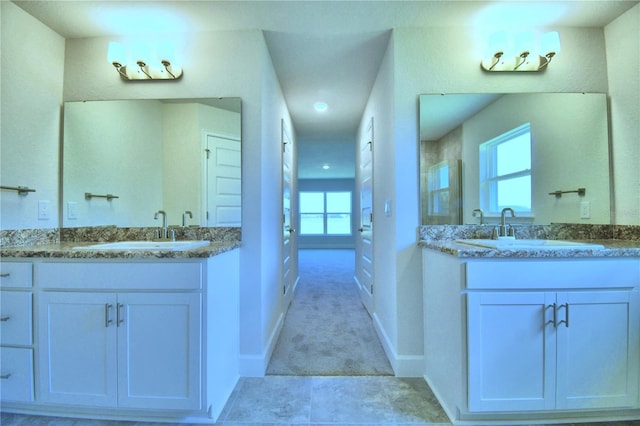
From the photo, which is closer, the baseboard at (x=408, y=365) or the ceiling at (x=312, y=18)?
the ceiling at (x=312, y=18)

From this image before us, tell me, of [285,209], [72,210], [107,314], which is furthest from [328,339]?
[72,210]

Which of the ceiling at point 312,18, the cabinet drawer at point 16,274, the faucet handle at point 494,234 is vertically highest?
the ceiling at point 312,18

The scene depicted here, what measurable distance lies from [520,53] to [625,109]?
0.74 meters

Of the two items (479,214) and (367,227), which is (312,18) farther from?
(367,227)

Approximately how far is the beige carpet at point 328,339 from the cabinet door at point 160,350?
659 mm

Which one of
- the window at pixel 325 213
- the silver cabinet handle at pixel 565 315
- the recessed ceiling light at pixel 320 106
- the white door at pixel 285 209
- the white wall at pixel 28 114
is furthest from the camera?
the window at pixel 325 213

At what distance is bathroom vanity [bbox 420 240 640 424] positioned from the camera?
128 cm

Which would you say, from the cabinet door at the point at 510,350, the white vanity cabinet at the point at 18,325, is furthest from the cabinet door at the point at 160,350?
the cabinet door at the point at 510,350

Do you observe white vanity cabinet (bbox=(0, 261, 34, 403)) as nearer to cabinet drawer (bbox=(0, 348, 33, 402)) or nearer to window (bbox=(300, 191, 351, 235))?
cabinet drawer (bbox=(0, 348, 33, 402))

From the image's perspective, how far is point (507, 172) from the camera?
6.20 feet

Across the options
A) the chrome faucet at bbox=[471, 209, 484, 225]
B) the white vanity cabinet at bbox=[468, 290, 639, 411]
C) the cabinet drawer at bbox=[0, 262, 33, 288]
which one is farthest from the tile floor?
the chrome faucet at bbox=[471, 209, 484, 225]

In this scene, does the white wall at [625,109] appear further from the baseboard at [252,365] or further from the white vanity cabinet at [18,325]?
the white vanity cabinet at [18,325]

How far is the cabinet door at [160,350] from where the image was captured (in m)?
1.29

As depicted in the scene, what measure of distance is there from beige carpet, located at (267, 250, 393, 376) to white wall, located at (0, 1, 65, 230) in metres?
1.84
